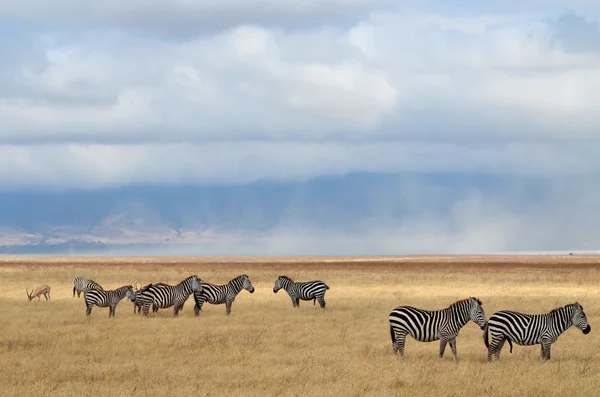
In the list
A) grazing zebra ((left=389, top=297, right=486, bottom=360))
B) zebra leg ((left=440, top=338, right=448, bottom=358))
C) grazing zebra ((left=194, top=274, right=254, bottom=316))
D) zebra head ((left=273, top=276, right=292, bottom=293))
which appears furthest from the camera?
zebra head ((left=273, top=276, right=292, bottom=293))

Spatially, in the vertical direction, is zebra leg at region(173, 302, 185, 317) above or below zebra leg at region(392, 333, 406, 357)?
above

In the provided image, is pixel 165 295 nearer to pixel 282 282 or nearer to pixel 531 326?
pixel 282 282

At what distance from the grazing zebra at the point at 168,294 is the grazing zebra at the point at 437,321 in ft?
37.8

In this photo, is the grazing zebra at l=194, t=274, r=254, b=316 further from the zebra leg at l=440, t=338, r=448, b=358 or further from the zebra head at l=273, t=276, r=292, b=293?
the zebra leg at l=440, t=338, r=448, b=358

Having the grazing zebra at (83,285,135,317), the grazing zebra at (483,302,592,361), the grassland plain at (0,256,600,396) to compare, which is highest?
the grazing zebra at (83,285,135,317)

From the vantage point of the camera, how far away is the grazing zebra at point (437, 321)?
765 inches

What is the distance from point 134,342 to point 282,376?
6474 millimetres

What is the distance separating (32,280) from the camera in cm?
5372

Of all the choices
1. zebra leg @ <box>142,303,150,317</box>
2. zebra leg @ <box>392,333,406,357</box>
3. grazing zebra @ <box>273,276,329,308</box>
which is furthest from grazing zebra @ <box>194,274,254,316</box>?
zebra leg @ <box>392,333,406,357</box>

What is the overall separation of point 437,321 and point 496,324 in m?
1.33

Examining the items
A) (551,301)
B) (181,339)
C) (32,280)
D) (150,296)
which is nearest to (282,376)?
(181,339)

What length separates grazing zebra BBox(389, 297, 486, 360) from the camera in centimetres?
1942

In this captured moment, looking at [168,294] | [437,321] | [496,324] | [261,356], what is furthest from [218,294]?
[496,324]

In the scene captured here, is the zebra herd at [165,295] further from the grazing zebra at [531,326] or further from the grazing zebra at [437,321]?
the grazing zebra at [531,326]
